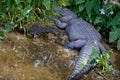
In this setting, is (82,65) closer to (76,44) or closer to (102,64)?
(102,64)

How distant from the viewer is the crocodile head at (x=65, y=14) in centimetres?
510

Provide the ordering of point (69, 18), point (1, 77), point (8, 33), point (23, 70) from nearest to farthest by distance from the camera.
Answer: point (1, 77)
point (23, 70)
point (8, 33)
point (69, 18)

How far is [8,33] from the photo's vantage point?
423 centimetres

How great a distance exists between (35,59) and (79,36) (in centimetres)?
103

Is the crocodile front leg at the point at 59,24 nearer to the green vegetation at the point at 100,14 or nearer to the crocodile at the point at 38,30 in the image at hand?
the crocodile at the point at 38,30

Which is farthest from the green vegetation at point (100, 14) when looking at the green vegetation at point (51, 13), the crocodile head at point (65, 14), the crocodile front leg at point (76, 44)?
the crocodile front leg at point (76, 44)

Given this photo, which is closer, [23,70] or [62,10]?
[23,70]

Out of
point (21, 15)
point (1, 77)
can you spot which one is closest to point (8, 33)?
point (21, 15)

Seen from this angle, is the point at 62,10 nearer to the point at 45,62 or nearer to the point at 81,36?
the point at 81,36

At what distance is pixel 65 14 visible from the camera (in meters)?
5.09

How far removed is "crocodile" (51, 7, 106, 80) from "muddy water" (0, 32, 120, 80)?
0.11 m

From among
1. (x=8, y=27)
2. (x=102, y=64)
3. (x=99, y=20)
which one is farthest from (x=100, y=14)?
(x=8, y=27)

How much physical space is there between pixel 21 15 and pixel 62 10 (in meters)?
0.98

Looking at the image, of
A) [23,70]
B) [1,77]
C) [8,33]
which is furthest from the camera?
A: [8,33]
